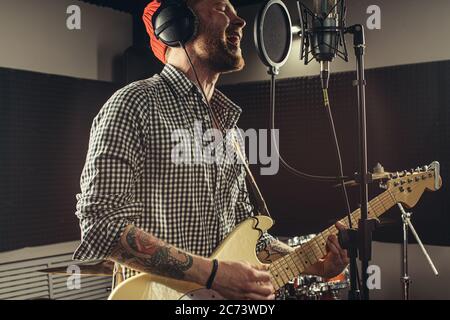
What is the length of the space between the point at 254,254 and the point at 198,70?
0.62 m

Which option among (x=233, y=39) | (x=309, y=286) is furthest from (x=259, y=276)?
(x=309, y=286)

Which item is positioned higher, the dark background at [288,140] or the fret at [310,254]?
the dark background at [288,140]

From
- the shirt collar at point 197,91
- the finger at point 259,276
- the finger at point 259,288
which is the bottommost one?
the finger at point 259,288

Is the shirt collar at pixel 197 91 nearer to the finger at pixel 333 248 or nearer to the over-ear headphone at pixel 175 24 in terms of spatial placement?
the over-ear headphone at pixel 175 24

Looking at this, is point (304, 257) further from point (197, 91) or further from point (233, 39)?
point (233, 39)

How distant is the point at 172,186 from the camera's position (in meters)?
1.53

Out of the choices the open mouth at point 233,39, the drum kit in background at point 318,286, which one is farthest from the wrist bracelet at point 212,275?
the drum kit in background at point 318,286

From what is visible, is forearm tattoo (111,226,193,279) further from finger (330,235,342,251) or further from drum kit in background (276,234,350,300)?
drum kit in background (276,234,350,300)

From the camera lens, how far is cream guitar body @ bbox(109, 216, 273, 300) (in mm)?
1455

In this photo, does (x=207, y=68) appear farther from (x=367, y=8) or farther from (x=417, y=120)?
Result: (x=417, y=120)

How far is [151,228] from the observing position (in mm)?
1510

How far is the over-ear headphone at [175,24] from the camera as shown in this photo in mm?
1672

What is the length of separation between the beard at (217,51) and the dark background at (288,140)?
5.18 feet

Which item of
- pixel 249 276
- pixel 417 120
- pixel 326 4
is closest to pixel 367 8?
pixel 417 120
